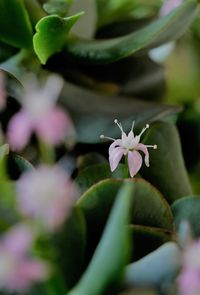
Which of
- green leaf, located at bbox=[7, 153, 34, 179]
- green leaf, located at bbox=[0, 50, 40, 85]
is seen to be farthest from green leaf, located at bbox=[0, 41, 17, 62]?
green leaf, located at bbox=[7, 153, 34, 179]

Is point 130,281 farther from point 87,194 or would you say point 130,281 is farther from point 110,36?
point 110,36

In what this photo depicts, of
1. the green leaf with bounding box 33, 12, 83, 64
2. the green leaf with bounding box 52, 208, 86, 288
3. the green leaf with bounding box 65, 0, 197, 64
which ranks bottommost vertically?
the green leaf with bounding box 52, 208, 86, 288

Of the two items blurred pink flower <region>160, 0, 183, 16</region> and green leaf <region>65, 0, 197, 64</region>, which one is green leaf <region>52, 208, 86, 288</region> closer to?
green leaf <region>65, 0, 197, 64</region>

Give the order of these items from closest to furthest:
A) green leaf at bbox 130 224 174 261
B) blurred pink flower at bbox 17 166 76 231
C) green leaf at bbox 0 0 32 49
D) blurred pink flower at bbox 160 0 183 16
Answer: blurred pink flower at bbox 17 166 76 231
green leaf at bbox 130 224 174 261
green leaf at bbox 0 0 32 49
blurred pink flower at bbox 160 0 183 16

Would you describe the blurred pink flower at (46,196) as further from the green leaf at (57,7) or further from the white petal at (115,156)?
the green leaf at (57,7)

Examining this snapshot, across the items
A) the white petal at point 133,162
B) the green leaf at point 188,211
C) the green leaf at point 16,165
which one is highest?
the green leaf at point 16,165

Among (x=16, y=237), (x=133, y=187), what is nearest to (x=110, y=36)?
(x=133, y=187)

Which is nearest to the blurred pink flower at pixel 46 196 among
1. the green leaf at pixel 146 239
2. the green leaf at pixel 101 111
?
the green leaf at pixel 146 239
